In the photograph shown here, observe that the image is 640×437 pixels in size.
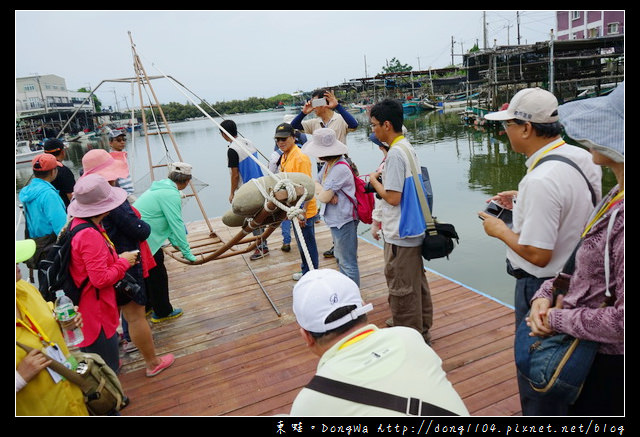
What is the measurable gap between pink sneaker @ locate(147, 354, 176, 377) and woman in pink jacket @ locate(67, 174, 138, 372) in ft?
1.75

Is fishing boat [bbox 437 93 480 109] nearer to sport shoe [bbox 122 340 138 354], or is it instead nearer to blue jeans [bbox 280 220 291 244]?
blue jeans [bbox 280 220 291 244]

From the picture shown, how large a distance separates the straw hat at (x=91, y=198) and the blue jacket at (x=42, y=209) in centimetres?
152

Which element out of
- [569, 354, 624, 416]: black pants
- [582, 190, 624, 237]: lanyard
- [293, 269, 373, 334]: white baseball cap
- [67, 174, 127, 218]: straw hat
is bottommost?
[569, 354, 624, 416]: black pants

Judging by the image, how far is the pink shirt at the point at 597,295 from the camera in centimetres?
116

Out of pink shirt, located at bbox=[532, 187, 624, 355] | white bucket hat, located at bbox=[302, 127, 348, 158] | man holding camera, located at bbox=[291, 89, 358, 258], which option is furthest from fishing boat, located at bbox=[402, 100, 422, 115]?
pink shirt, located at bbox=[532, 187, 624, 355]

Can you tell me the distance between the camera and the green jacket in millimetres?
3238

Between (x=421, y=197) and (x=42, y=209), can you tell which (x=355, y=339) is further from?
(x=42, y=209)

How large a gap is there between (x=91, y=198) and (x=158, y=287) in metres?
1.49

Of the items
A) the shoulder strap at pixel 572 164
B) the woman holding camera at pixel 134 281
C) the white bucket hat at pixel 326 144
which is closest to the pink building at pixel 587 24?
the white bucket hat at pixel 326 144

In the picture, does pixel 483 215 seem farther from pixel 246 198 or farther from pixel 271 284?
pixel 271 284

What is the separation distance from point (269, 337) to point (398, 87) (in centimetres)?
4759

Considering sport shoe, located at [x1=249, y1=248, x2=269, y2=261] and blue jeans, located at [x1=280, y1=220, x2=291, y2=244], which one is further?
blue jeans, located at [x1=280, y1=220, x2=291, y2=244]
